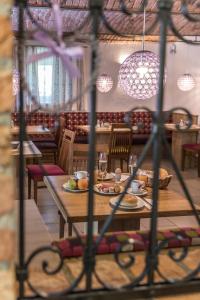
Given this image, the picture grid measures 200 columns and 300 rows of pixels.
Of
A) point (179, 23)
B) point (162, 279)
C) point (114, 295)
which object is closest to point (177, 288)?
point (162, 279)

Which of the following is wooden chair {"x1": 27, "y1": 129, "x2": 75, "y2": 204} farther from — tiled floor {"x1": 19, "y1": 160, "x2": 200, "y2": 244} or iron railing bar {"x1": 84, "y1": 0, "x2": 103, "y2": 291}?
iron railing bar {"x1": 84, "y1": 0, "x2": 103, "y2": 291}

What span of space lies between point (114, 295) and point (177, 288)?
19 centimetres

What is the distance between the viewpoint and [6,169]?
970 millimetres

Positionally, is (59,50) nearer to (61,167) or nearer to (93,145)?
(93,145)

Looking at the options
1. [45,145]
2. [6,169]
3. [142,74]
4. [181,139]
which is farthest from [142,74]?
[181,139]

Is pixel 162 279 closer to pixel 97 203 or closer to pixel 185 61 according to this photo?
pixel 97 203

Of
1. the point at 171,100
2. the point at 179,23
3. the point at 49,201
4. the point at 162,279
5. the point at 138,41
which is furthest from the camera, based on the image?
the point at 171,100

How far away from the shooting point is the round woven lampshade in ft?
14.3

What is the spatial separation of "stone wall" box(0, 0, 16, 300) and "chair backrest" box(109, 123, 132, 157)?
660 cm

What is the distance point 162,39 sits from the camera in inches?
43.7

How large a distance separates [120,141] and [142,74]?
339 centimetres

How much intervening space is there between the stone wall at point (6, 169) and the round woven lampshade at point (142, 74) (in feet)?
11.3

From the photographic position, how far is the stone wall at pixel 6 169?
93cm

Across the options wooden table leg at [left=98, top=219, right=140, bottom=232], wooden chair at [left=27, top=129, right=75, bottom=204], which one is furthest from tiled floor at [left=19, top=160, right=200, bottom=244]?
wooden table leg at [left=98, top=219, right=140, bottom=232]
